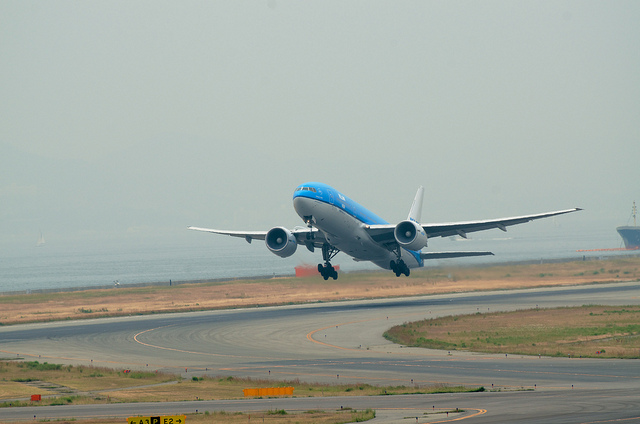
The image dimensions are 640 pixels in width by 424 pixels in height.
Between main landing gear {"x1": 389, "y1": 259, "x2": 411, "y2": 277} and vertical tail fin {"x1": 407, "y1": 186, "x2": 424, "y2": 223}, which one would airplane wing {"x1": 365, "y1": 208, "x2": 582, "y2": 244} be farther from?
vertical tail fin {"x1": 407, "y1": 186, "x2": 424, "y2": 223}

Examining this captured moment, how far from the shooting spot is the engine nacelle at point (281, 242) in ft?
199

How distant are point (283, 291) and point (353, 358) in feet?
169

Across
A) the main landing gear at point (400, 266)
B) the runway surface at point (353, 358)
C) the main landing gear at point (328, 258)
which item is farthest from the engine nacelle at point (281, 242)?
the main landing gear at point (400, 266)

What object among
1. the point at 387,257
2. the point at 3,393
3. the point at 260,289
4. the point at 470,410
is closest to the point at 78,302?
the point at 260,289

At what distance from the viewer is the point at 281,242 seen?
2420 inches

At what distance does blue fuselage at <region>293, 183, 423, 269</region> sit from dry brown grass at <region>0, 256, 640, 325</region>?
12.5 metres

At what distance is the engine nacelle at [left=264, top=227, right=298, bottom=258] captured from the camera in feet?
199

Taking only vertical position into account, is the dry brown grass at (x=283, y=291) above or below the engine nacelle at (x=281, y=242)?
below

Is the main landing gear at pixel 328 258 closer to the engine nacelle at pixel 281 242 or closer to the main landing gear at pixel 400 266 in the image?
the engine nacelle at pixel 281 242

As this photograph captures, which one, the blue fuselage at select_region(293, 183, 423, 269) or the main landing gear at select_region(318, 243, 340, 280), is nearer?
the blue fuselage at select_region(293, 183, 423, 269)

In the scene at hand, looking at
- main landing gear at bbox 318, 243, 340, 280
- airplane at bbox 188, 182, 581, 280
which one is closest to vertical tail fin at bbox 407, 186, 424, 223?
airplane at bbox 188, 182, 581, 280

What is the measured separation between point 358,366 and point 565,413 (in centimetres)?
1739

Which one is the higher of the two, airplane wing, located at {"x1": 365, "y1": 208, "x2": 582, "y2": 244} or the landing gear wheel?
airplane wing, located at {"x1": 365, "y1": 208, "x2": 582, "y2": 244}

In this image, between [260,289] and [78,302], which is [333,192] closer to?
[260,289]
